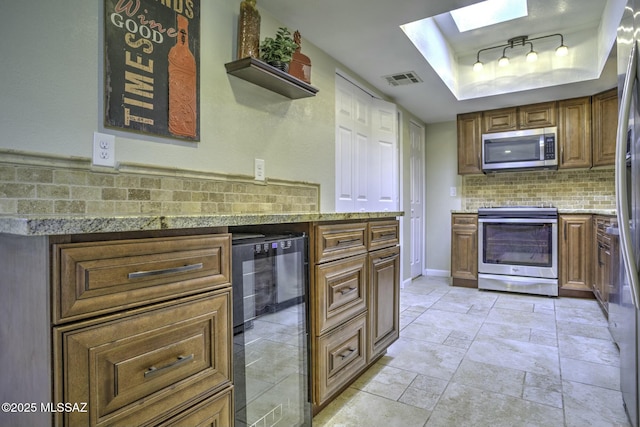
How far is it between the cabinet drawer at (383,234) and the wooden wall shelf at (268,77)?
3.08 feet

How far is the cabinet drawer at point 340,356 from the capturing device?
1549 mm

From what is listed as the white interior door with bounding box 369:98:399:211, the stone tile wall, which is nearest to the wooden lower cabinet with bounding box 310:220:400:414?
the stone tile wall

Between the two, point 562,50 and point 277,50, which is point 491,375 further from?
point 562,50

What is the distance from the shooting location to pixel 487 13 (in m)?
3.22

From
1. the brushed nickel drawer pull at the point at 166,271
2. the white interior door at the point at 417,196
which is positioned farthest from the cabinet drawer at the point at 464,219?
the brushed nickel drawer pull at the point at 166,271

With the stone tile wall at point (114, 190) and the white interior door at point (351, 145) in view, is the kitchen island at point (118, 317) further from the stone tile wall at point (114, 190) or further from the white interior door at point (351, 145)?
the white interior door at point (351, 145)

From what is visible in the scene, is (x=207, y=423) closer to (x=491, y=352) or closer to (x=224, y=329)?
(x=224, y=329)

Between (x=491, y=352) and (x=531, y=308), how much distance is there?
1.39m

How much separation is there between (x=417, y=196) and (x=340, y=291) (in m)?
3.39

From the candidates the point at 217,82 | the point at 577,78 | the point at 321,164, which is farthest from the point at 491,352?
the point at 577,78

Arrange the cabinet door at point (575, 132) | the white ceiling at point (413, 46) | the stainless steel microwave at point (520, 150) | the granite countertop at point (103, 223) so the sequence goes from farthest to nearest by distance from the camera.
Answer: the stainless steel microwave at point (520, 150) < the cabinet door at point (575, 132) < the white ceiling at point (413, 46) < the granite countertop at point (103, 223)

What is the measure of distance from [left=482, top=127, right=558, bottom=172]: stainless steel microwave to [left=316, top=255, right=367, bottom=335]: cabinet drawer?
307cm

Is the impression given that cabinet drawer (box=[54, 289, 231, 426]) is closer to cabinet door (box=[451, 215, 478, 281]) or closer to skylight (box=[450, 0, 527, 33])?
skylight (box=[450, 0, 527, 33])

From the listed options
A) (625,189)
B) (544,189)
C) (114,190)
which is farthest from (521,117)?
(114,190)
